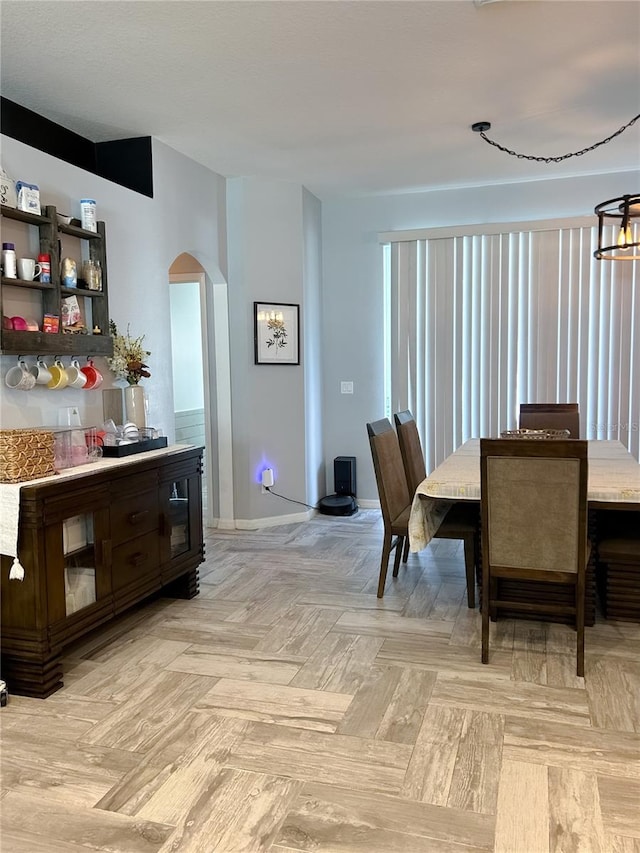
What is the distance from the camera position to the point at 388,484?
3.58m

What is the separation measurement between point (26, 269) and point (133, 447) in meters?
0.97

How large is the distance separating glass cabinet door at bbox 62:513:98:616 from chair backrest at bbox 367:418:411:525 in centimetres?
145

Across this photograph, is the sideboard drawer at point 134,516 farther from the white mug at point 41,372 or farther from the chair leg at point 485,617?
the chair leg at point 485,617

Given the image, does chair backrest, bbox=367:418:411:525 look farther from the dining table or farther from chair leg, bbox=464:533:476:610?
chair leg, bbox=464:533:476:610

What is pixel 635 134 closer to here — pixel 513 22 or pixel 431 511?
pixel 513 22

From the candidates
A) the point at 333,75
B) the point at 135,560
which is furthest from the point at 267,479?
the point at 333,75

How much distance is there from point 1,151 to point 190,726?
256cm

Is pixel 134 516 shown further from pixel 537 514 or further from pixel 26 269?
pixel 537 514

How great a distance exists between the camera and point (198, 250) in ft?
15.4

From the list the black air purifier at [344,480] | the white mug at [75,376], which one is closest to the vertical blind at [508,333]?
the black air purifier at [344,480]

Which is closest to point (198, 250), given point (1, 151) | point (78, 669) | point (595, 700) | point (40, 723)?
point (1, 151)

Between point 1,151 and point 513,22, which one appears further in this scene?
point 1,151

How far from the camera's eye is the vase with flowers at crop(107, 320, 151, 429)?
141 inches

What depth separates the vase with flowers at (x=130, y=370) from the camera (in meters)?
3.58
